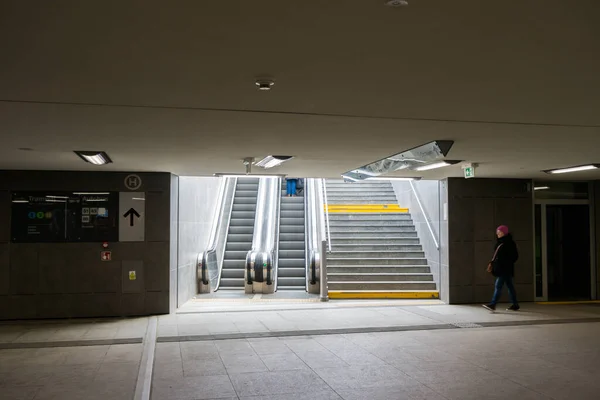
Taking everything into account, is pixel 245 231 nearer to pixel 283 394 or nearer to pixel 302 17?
pixel 283 394

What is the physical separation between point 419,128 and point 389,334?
3.39 meters

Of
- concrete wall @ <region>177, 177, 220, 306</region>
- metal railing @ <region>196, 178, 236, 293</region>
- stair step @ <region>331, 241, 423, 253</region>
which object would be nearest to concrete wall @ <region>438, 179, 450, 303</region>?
stair step @ <region>331, 241, 423, 253</region>

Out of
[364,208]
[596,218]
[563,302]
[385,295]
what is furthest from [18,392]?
[364,208]

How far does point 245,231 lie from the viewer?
593 inches

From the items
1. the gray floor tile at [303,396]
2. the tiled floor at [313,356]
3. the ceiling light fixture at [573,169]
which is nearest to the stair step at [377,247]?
the tiled floor at [313,356]

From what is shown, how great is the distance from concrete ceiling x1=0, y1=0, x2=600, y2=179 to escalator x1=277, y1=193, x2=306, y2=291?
22.2 ft

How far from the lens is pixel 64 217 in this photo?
373 inches

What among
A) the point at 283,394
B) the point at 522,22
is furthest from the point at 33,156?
the point at 522,22

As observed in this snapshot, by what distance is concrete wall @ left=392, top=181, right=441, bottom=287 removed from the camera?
38.6 feet

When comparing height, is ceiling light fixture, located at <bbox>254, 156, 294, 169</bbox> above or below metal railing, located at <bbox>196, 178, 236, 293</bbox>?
above

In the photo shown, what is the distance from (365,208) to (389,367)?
956 centimetres

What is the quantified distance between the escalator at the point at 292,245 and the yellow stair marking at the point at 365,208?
37.6 inches

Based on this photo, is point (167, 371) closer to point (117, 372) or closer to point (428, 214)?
point (117, 372)

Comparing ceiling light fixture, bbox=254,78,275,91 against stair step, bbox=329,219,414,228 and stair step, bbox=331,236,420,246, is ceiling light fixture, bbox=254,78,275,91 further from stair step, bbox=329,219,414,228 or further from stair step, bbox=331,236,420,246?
stair step, bbox=329,219,414,228
